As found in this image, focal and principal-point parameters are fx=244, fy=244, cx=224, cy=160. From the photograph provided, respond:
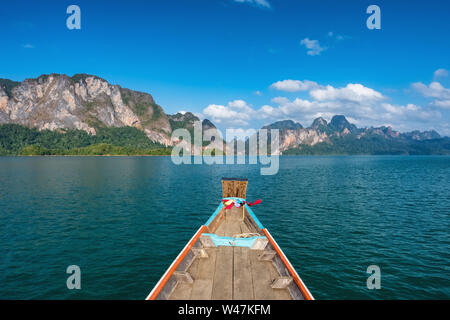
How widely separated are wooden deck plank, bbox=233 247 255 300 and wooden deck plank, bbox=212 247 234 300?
0.18 meters

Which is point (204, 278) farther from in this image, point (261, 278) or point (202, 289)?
point (261, 278)

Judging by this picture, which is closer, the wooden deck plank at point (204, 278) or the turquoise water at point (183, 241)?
the wooden deck plank at point (204, 278)

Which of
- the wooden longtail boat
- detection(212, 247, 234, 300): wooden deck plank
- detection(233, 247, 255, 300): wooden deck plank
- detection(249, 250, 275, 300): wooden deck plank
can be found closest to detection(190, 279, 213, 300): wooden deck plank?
the wooden longtail boat

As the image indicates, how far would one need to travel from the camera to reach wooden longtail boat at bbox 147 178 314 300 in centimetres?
795

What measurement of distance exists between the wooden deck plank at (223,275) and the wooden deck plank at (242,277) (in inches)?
7.2

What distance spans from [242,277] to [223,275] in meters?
0.72

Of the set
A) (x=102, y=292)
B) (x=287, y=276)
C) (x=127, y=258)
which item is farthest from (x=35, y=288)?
(x=287, y=276)

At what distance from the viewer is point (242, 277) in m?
9.18

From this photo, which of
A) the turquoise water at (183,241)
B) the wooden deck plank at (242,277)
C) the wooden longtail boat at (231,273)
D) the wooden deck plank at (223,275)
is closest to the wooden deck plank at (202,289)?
the wooden longtail boat at (231,273)

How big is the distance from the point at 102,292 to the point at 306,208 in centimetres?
2459

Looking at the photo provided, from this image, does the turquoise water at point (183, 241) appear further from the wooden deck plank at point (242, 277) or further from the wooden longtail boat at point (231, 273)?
the wooden deck plank at point (242, 277)

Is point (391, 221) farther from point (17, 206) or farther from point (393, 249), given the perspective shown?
point (17, 206)

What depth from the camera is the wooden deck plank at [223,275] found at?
806 centimetres

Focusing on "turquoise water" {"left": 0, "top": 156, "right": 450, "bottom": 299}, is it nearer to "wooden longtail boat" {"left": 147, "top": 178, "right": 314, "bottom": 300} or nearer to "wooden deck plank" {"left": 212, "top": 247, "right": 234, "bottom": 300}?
"wooden longtail boat" {"left": 147, "top": 178, "right": 314, "bottom": 300}
